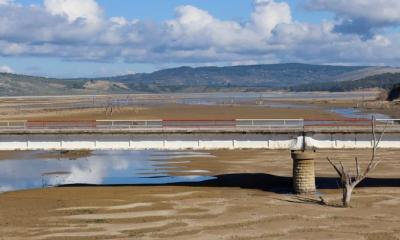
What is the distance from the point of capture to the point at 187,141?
42.2 m

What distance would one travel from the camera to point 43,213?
110 feet

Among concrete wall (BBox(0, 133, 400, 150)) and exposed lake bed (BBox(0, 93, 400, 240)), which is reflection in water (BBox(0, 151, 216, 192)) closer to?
exposed lake bed (BBox(0, 93, 400, 240))

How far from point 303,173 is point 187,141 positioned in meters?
7.76

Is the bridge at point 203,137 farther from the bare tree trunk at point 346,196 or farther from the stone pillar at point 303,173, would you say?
the bare tree trunk at point 346,196

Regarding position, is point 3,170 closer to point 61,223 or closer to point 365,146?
point 61,223

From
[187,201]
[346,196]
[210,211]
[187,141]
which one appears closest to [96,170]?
[187,141]

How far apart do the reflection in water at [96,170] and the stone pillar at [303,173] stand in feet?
26.1

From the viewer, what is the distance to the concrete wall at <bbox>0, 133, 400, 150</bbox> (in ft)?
136

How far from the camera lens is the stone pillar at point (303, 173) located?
128 ft

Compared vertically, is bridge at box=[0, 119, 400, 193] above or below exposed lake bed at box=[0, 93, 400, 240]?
above

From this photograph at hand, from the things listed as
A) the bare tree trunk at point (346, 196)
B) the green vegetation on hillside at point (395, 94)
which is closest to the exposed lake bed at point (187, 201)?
the bare tree trunk at point (346, 196)

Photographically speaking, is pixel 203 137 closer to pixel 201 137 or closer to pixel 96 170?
pixel 201 137

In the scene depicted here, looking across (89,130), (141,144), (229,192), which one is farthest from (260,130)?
(89,130)

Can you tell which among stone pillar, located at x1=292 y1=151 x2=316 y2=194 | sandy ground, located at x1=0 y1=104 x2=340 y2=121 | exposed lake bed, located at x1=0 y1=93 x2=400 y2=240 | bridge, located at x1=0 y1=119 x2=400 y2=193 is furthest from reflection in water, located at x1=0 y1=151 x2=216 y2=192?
sandy ground, located at x1=0 y1=104 x2=340 y2=121
